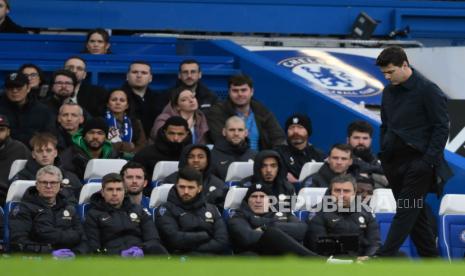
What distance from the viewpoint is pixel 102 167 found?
13812 mm

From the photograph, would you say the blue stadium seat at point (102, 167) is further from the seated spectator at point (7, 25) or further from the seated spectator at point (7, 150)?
the seated spectator at point (7, 25)

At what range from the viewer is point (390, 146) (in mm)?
11547

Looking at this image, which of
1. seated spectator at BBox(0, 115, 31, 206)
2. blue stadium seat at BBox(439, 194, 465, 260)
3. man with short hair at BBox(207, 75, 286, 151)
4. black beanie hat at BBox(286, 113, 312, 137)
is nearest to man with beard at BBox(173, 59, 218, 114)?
man with short hair at BBox(207, 75, 286, 151)

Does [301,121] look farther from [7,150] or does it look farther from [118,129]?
[7,150]

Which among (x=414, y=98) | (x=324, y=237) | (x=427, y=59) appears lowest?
(x=324, y=237)

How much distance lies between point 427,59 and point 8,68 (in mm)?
5275

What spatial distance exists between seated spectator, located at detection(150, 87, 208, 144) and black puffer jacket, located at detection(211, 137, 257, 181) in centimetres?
67

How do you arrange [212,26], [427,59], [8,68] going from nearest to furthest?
1. [8,68]
2. [427,59]
3. [212,26]

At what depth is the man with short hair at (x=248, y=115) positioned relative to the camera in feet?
50.5

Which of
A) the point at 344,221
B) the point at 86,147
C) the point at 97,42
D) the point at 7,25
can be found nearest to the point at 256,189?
the point at 344,221

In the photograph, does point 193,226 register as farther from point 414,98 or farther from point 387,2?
point 387,2

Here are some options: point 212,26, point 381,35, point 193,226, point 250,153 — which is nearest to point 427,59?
point 381,35

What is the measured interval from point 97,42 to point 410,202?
658 centimetres

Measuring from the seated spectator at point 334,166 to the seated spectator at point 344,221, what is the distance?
0.75 m
